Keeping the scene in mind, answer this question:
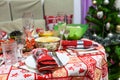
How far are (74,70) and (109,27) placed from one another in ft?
4.04

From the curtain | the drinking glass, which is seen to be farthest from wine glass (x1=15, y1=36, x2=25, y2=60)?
the curtain

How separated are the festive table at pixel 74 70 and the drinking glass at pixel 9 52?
0.04m

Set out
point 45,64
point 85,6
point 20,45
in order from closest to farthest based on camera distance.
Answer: point 45,64, point 20,45, point 85,6

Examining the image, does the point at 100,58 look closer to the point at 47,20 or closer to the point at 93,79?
the point at 93,79

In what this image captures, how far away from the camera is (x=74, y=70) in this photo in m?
0.98

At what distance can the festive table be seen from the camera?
920 millimetres

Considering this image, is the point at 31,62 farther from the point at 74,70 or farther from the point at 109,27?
the point at 109,27

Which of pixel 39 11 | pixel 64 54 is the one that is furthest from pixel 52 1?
pixel 64 54

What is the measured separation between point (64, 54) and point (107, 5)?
1.20 meters

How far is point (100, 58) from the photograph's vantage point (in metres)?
1.13

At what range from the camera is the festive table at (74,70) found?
3.02 ft

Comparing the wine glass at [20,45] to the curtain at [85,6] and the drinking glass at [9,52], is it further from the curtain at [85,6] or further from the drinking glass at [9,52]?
the curtain at [85,6]

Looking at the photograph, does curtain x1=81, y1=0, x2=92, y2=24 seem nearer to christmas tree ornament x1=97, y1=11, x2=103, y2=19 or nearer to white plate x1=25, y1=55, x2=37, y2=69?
christmas tree ornament x1=97, y1=11, x2=103, y2=19

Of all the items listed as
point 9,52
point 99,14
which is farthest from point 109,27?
point 9,52
